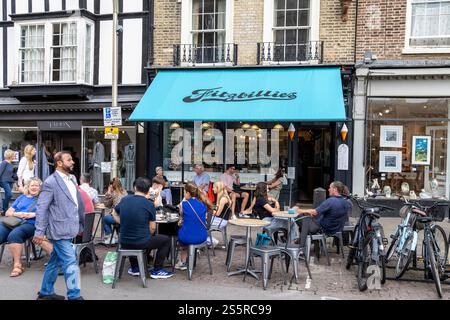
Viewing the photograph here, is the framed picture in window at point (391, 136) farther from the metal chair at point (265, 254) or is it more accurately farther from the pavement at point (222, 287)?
the metal chair at point (265, 254)

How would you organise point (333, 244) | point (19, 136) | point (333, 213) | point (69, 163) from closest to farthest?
point (69, 163) < point (333, 213) < point (333, 244) < point (19, 136)

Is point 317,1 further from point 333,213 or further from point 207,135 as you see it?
point 333,213

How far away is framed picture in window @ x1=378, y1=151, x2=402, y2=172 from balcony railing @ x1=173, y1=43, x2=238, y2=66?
5.13m

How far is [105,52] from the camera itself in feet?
44.4

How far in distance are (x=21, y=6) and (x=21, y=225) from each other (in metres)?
10.2

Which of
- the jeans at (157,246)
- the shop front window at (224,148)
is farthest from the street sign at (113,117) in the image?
the jeans at (157,246)

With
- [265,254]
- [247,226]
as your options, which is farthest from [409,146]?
[265,254]

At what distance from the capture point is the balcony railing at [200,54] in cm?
1259

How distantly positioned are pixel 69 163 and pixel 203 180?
6544mm

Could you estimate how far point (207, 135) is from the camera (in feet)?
42.3

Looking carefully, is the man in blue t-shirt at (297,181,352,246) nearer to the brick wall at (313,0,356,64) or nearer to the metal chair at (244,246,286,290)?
the metal chair at (244,246,286,290)

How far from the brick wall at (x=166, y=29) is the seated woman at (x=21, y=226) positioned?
7033 millimetres

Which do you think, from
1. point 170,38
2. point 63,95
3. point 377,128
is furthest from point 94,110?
point 377,128

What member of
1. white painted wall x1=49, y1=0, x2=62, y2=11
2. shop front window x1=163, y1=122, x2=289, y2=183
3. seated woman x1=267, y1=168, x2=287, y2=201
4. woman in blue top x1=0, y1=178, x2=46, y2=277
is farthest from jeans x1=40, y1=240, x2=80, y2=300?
white painted wall x1=49, y1=0, x2=62, y2=11
